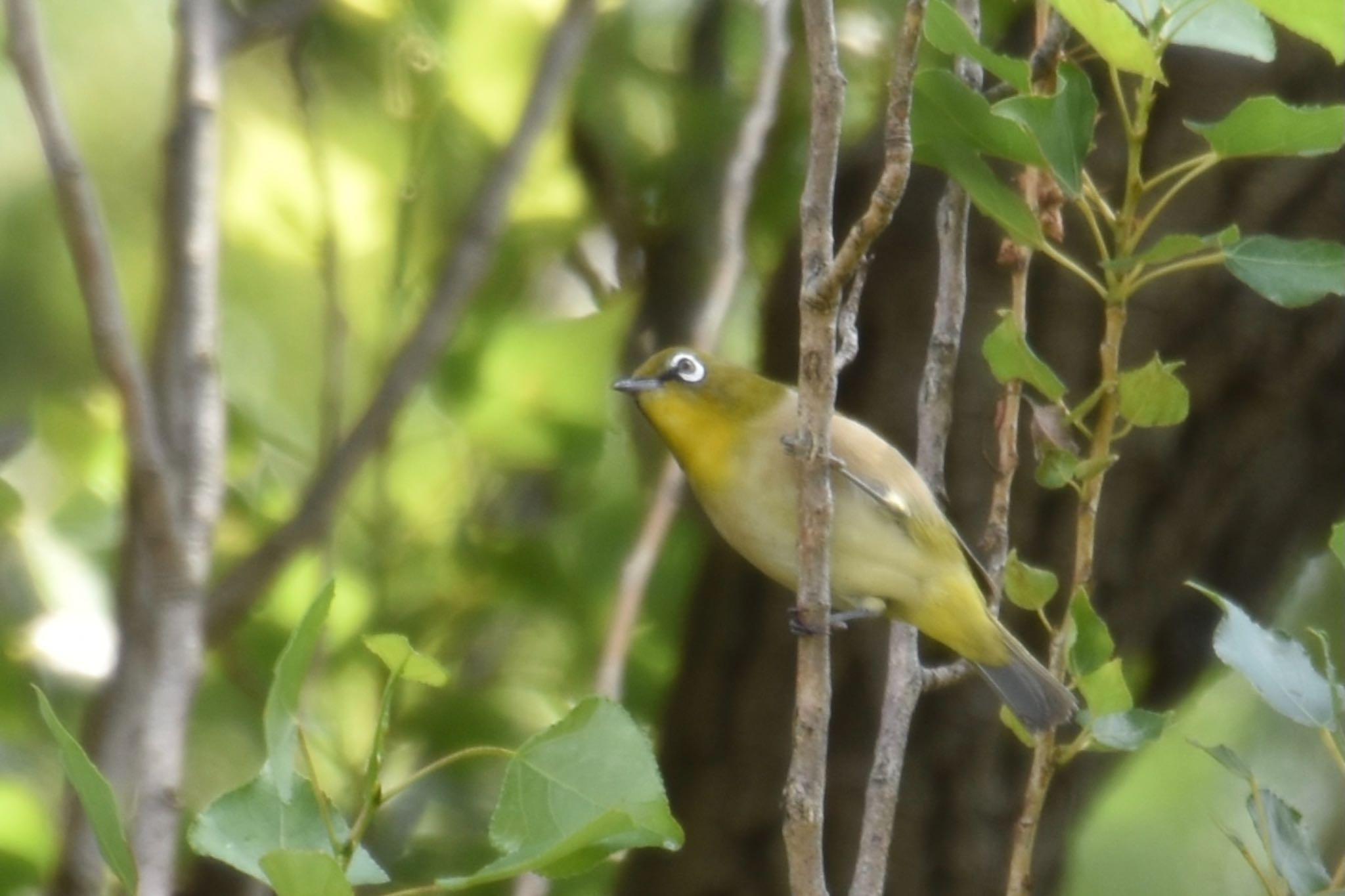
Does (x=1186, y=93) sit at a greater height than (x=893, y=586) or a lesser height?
greater

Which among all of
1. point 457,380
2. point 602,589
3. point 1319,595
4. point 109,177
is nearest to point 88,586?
point 457,380

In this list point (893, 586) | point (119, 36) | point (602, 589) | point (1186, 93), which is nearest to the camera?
point (893, 586)

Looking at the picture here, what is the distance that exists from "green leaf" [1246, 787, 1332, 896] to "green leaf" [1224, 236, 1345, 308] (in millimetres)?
408

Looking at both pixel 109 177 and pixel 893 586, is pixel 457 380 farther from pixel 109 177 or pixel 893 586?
pixel 109 177

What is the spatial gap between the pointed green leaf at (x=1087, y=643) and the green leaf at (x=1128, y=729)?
2.1 inches

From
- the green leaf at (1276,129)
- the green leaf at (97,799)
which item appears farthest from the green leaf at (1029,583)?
the green leaf at (97,799)

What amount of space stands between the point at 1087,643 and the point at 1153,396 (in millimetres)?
211

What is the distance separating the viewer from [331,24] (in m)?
3.70

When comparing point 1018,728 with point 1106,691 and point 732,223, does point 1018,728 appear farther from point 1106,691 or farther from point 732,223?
point 732,223

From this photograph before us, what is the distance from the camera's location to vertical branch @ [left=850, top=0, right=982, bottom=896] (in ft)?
4.87

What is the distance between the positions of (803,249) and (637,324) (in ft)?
7.32

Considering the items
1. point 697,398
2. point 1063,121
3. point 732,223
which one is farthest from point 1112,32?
point 732,223

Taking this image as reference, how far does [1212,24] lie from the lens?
4.61 feet

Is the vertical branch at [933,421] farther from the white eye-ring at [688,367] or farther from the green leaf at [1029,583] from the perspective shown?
the white eye-ring at [688,367]
